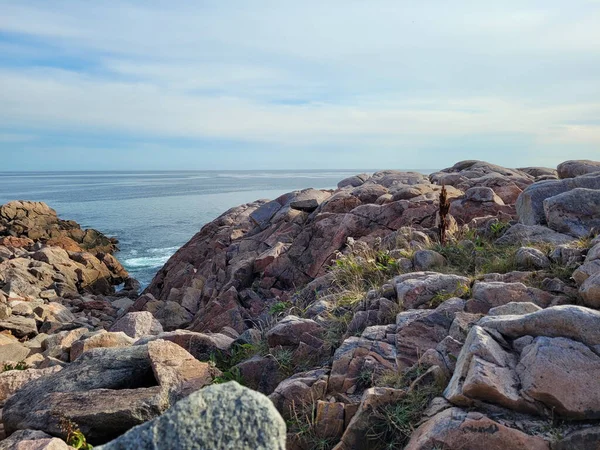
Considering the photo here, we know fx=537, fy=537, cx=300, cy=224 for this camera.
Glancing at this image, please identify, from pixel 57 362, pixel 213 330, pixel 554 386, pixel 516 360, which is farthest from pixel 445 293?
pixel 213 330

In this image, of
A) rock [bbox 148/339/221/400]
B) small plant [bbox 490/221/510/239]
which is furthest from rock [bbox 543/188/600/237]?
rock [bbox 148/339/221/400]

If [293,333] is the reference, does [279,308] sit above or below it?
below

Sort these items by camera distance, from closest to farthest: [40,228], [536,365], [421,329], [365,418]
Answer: [536,365] < [365,418] < [421,329] < [40,228]

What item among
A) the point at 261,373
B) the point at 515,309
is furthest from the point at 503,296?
the point at 261,373

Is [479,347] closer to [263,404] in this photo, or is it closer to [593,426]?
[593,426]

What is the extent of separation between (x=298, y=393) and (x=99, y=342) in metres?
5.11

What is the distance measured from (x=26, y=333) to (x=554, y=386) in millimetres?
16639

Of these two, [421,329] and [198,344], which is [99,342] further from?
[421,329]

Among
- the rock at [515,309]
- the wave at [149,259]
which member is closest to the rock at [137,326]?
the rock at [515,309]

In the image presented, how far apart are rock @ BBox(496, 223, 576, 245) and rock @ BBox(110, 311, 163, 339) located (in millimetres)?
8387

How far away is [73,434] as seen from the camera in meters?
6.47

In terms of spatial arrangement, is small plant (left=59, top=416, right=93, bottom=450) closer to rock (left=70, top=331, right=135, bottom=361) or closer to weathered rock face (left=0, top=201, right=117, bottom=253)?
rock (left=70, top=331, right=135, bottom=361)

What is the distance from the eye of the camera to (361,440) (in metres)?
5.49

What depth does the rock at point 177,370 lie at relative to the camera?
24.0 feet
